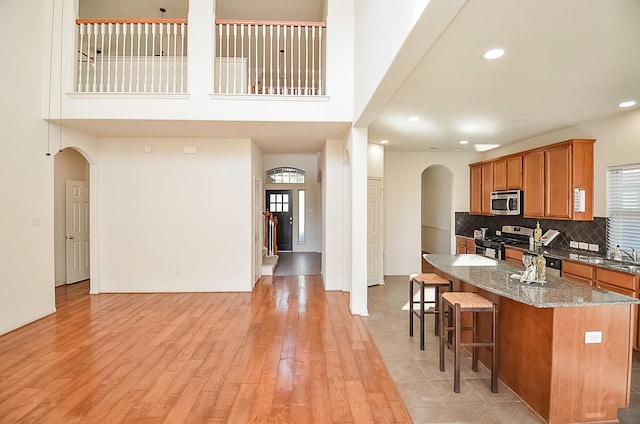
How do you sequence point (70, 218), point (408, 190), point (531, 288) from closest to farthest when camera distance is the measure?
point (531, 288) → point (70, 218) → point (408, 190)

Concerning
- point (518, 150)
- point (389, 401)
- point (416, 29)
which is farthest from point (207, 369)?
point (518, 150)

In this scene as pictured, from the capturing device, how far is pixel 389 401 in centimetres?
238

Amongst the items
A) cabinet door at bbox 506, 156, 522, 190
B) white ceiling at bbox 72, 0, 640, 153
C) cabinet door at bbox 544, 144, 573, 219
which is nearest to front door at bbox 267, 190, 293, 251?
white ceiling at bbox 72, 0, 640, 153

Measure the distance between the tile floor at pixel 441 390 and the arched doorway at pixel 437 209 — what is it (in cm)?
393

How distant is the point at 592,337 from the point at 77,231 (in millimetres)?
7557

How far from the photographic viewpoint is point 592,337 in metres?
2.11

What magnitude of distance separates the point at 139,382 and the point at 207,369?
54 centimetres

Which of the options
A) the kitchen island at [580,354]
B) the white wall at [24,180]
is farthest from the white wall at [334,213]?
the white wall at [24,180]

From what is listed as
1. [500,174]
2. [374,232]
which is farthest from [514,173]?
[374,232]

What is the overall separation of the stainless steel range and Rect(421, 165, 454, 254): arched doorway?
3.53 feet

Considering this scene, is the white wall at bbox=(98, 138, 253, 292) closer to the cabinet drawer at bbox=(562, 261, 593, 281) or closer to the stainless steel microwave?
the stainless steel microwave

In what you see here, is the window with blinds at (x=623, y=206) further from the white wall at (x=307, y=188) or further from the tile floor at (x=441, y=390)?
the white wall at (x=307, y=188)

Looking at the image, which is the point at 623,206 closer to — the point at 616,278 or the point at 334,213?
the point at 616,278

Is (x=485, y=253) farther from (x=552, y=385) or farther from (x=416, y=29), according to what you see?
(x=416, y=29)
